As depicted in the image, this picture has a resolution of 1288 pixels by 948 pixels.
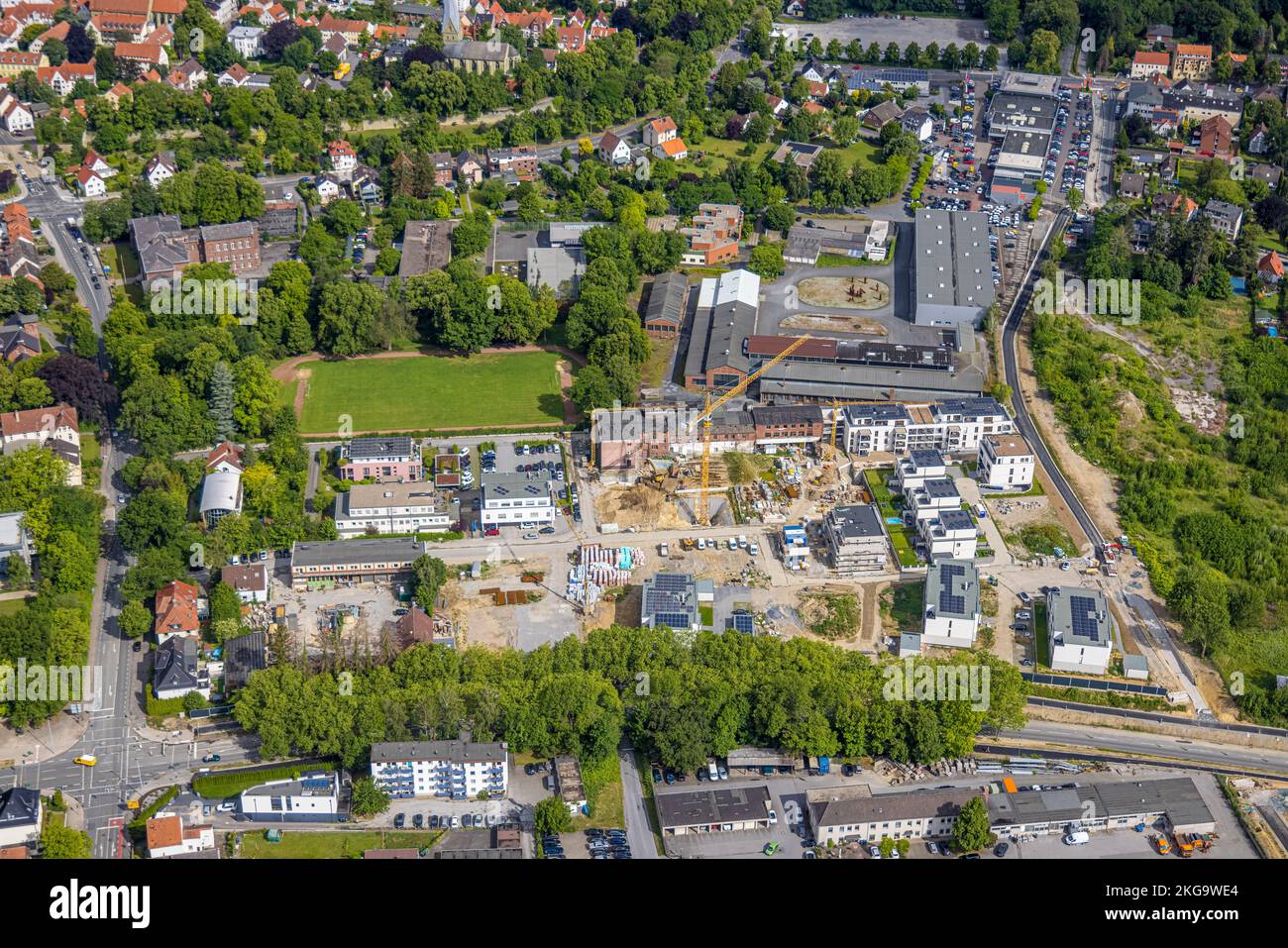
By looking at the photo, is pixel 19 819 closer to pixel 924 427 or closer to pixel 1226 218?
pixel 924 427

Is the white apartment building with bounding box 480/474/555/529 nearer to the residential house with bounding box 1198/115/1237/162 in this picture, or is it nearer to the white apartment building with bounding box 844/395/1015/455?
the white apartment building with bounding box 844/395/1015/455

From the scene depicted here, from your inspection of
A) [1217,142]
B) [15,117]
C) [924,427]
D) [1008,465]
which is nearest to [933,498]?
[1008,465]

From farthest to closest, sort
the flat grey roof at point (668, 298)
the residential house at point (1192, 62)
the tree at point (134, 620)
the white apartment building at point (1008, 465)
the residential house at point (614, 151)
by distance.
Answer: the residential house at point (1192, 62), the residential house at point (614, 151), the flat grey roof at point (668, 298), the white apartment building at point (1008, 465), the tree at point (134, 620)

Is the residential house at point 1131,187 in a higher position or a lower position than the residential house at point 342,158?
lower

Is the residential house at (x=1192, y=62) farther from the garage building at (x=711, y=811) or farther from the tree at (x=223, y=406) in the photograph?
the garage building at (x=711, y=811)

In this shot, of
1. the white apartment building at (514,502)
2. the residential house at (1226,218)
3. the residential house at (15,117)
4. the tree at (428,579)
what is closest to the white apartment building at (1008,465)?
the white apartment building at (514,502)

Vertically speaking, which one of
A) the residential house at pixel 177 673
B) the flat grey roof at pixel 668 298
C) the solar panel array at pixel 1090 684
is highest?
the flat grey roof at pixel 668 298
